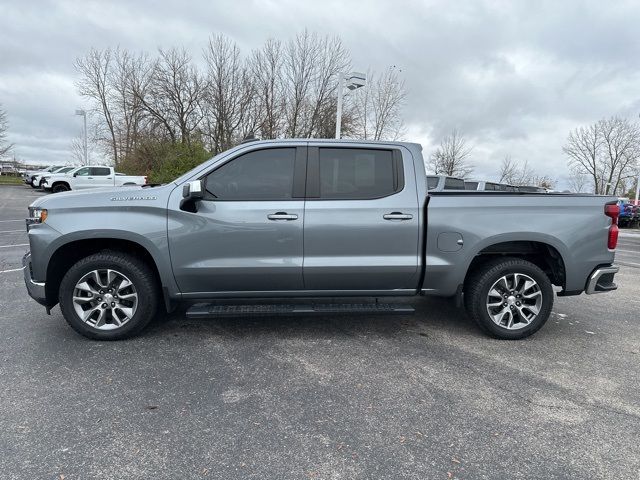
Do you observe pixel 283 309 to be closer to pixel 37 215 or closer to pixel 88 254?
pixel 88 254

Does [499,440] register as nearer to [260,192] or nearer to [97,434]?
[97,434]

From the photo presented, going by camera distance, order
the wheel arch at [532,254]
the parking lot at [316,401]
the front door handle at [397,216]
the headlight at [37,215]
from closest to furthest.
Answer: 1. the parking lot at [316,401]
2. the headlight at [37,215]
3. the front door handle at [397,216]
4. the wheel arch at [532,254]

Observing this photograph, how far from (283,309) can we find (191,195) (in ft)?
4.42

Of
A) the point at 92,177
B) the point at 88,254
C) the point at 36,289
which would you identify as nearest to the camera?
the point at 36,289

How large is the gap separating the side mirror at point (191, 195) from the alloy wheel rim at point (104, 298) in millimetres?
887

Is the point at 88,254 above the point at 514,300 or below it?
above

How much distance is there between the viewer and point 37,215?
12.2 ft

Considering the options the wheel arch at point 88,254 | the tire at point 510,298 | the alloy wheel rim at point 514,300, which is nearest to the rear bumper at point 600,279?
the tire at point 510,298

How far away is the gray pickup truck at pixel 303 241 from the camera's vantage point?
3.72 meters

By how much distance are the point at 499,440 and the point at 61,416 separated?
9.32 feet

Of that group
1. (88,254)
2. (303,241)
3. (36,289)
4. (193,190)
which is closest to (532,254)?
(303,241)

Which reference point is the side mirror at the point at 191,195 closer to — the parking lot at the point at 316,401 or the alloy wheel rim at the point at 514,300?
the parking lot at the point at 316,401

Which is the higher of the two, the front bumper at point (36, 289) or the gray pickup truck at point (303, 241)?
the gray pickup truck at point (303, 241)

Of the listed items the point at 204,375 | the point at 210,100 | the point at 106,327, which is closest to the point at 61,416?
the point at 204,375
